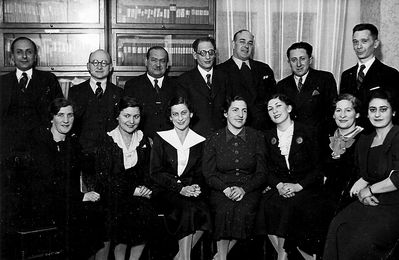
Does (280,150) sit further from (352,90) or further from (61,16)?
(61,16)

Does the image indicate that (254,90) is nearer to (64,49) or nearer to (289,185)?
(289,185)

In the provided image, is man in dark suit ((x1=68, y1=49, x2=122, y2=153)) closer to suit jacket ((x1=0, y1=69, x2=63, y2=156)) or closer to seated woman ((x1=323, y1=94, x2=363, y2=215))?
suit jacket ((x1=0, y1=69, x2=63, y2=156))

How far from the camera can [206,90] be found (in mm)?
4215

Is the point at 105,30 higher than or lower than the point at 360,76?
higher

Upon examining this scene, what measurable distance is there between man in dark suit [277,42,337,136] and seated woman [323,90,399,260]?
852 mm

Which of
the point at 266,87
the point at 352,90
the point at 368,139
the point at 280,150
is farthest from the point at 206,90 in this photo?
the point at 368,139

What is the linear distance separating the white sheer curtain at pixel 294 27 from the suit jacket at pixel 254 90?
855mm

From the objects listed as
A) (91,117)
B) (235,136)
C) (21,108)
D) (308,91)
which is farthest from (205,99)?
(21,108)

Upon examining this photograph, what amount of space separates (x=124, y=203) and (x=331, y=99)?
1927mm

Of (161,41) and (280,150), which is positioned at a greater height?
(161,41)

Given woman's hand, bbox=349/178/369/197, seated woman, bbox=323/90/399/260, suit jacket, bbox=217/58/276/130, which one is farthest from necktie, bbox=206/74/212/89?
woman's hand, bbox=349/178/369/197

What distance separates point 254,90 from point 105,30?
167 centimetres

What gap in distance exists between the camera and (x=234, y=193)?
352cm

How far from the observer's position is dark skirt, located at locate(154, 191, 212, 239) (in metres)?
3.49
